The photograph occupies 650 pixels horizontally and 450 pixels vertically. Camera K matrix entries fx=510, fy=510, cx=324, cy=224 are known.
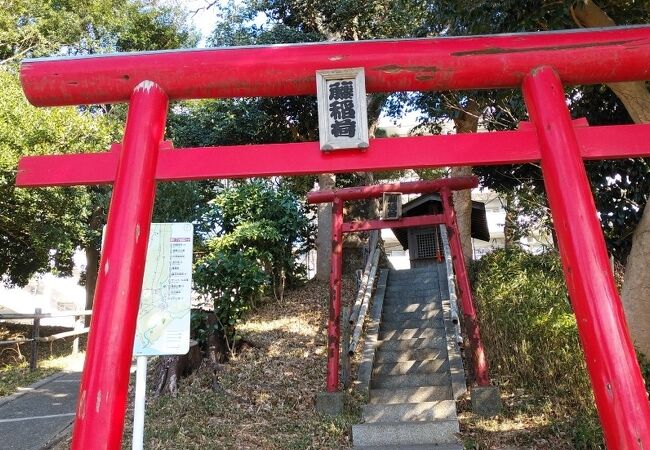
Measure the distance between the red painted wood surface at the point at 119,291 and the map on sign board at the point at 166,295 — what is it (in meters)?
0.62

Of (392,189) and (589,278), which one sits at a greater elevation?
(392,189)

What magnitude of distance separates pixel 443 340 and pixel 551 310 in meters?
1.86

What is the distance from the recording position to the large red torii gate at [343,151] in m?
2.93

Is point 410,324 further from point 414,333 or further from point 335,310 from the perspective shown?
point 335,310

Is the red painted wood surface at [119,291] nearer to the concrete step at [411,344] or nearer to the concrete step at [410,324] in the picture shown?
the concrete step at [411,344]

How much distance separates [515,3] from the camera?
5.62 m

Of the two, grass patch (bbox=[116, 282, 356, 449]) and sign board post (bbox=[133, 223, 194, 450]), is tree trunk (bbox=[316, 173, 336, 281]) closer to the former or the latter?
grass patch (bbox=[116, 282, 356, 449])

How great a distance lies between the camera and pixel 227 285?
866 centimetres

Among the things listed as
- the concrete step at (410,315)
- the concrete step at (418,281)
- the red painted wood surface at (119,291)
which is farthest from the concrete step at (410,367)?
the red painted wood surface at (119,291)

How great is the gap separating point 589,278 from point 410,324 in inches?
267

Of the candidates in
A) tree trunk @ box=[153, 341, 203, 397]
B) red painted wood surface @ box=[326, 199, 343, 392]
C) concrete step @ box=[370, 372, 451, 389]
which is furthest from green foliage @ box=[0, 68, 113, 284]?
concrete step @ box=[370, 372, 451, 389]

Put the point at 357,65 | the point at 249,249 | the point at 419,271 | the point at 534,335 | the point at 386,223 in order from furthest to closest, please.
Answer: the point at 419,271
the point at 249,249
the point at 386,223
the point at 534,335
the point at 357,65

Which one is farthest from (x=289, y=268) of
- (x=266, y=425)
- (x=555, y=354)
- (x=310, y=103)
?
(x=555, y=354)

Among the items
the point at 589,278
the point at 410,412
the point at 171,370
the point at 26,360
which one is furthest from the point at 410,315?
the point at 26,360
